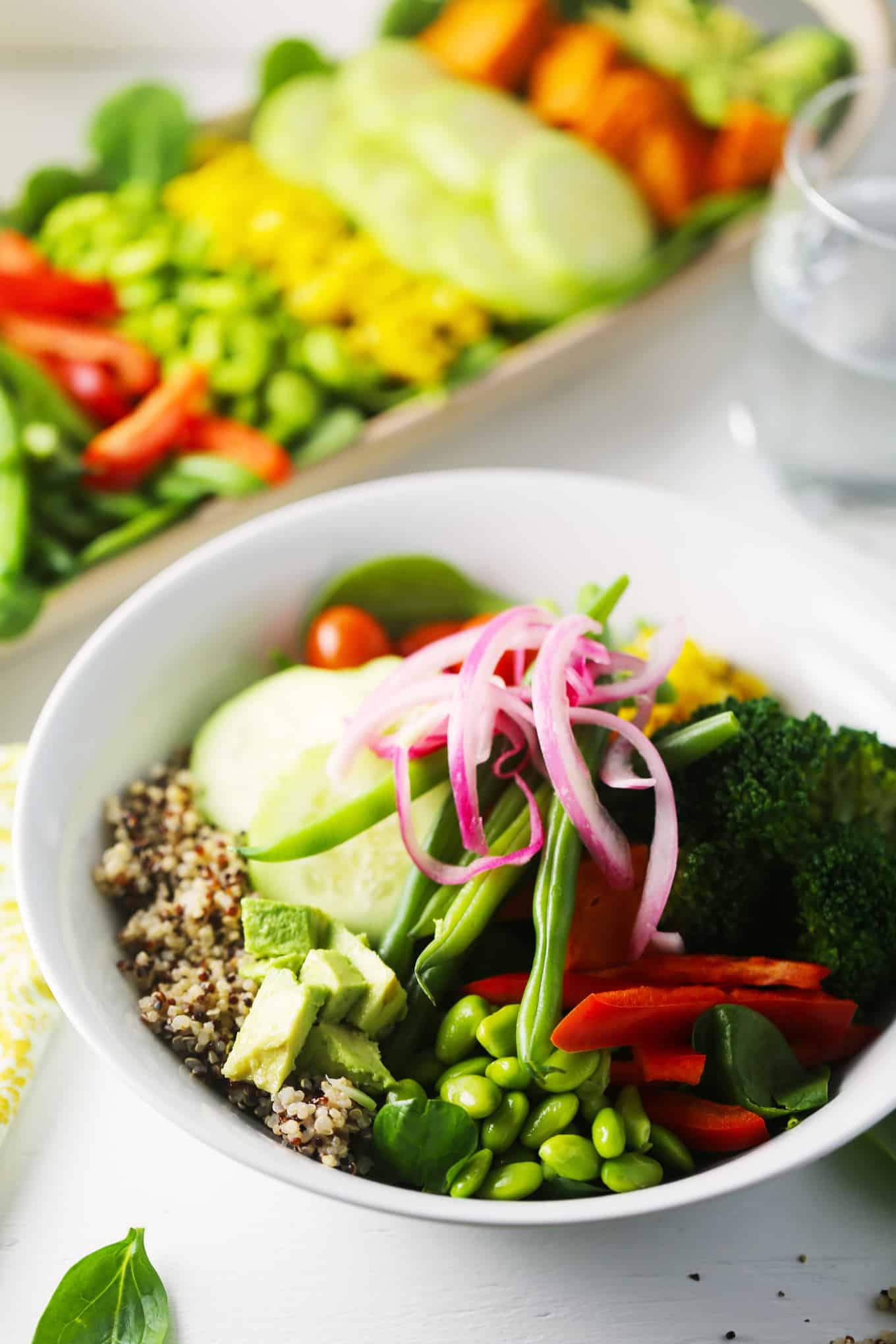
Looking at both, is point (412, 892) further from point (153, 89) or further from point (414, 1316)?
point (153, 89)

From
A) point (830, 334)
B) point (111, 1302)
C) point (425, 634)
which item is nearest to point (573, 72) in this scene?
point (830, 334)

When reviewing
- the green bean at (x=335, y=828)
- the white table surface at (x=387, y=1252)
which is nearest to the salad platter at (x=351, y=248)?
the green bean at (x=335, y=828)

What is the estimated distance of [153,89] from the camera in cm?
349

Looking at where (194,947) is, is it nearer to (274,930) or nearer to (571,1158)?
Answer: (274,930)

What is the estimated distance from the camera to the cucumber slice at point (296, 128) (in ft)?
11.4

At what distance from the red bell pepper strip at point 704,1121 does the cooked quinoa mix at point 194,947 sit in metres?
0.40

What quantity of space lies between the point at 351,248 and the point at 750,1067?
7.59ft

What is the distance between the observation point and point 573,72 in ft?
11.6

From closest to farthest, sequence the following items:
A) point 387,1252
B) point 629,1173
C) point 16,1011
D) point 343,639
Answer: point 629,1173 < point 387,1252 < point 16,1011 < point 343,639

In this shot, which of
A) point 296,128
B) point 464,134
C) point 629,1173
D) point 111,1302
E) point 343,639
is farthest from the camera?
point 296,128

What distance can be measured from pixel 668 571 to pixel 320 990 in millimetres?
998

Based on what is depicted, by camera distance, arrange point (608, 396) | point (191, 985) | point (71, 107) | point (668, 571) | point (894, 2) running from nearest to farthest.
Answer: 1. point (191, 985)
2. point (668, 571)
3. point (608, 396)
4. point (71, 107)
5. point (894, 2)

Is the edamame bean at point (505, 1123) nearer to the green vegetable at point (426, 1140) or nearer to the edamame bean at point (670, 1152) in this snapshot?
the green vegetable at point (426, 1140)

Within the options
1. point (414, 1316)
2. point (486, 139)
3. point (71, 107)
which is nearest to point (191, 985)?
point (414, 1316)
